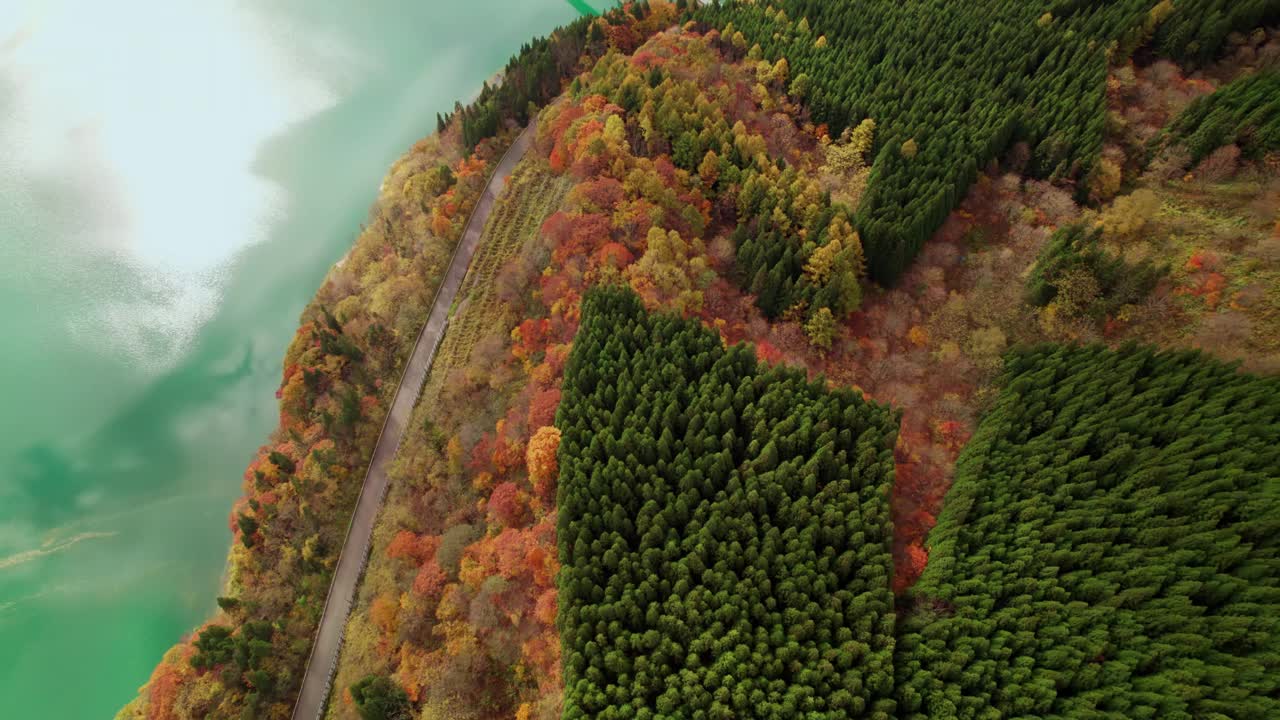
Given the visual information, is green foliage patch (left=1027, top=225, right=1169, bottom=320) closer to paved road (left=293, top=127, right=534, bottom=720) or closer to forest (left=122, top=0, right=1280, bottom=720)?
forest (left=122, top=0, right=1280, bottom=720)

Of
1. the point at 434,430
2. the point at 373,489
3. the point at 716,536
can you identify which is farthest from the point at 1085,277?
the point at 373,489

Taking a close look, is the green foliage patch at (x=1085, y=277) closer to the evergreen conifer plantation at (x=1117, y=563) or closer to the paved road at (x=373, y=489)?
the evergreen conifer plantation at (x=1117, y=563)

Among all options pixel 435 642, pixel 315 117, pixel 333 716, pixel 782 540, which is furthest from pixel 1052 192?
pixel 315 117

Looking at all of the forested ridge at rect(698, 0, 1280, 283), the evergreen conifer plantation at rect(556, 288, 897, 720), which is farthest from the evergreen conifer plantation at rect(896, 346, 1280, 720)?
the forested ridge at rect(698, 0, 1280, 283)

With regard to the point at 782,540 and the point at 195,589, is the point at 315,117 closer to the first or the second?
the point at 195,589

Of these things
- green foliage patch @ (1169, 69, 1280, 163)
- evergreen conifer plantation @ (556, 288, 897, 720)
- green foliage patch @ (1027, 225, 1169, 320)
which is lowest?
evergreen conifer plantation @ (556, 288, 897, 720)

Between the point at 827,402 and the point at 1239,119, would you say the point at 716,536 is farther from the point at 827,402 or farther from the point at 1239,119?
the point at 1239,119
